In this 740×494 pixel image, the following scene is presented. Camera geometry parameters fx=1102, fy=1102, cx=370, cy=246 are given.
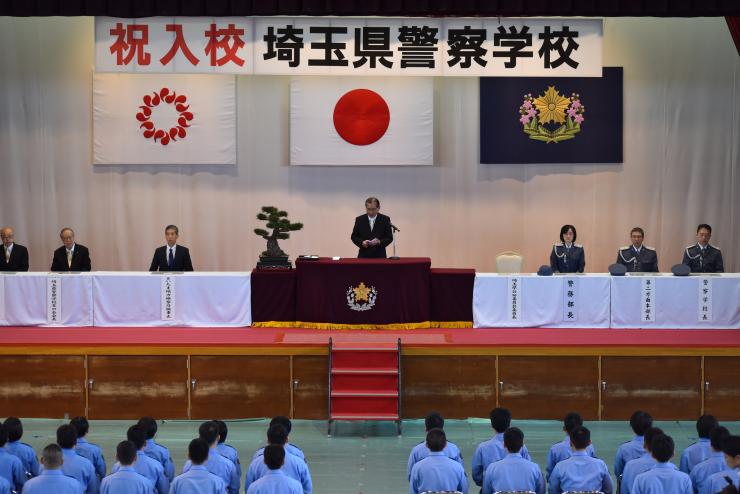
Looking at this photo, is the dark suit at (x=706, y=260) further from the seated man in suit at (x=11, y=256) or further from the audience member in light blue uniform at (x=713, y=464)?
the seated man in suit at (x=11, y=256)

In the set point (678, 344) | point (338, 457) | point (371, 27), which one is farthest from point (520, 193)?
point (338, 457)

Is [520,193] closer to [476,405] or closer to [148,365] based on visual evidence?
[476,405]

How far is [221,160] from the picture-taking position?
41.9ft

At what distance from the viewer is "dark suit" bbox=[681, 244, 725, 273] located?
10.8 meters

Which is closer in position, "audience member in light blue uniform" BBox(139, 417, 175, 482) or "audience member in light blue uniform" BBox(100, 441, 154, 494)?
"audience member in light blue uniform" BBox(100, 441, 154, 494)

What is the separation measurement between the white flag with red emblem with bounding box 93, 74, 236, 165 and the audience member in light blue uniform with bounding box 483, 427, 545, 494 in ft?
24.9

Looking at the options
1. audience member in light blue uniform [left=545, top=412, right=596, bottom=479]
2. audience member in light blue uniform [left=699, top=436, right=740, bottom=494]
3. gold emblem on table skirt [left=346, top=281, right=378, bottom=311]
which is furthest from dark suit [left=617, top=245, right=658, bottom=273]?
audience member in light blue uniform [left=699, top=436, right=740, bottom=494]

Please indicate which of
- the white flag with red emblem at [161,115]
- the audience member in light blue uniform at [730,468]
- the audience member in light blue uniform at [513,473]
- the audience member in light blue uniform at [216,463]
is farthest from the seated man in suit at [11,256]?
the audience member in light blue uniform at [730,468]

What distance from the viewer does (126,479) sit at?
560 centimetres

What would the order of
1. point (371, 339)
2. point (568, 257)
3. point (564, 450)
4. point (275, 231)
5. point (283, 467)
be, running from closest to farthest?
point (283, 467)
point (564, 450)
point (371, 339)
point (275, 231)
point (568, 257)

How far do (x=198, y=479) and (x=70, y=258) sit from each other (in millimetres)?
5941

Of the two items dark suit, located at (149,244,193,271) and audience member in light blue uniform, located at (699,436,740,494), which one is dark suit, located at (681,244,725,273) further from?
audience member in light blue uniform, located at (699,436,740,494)
